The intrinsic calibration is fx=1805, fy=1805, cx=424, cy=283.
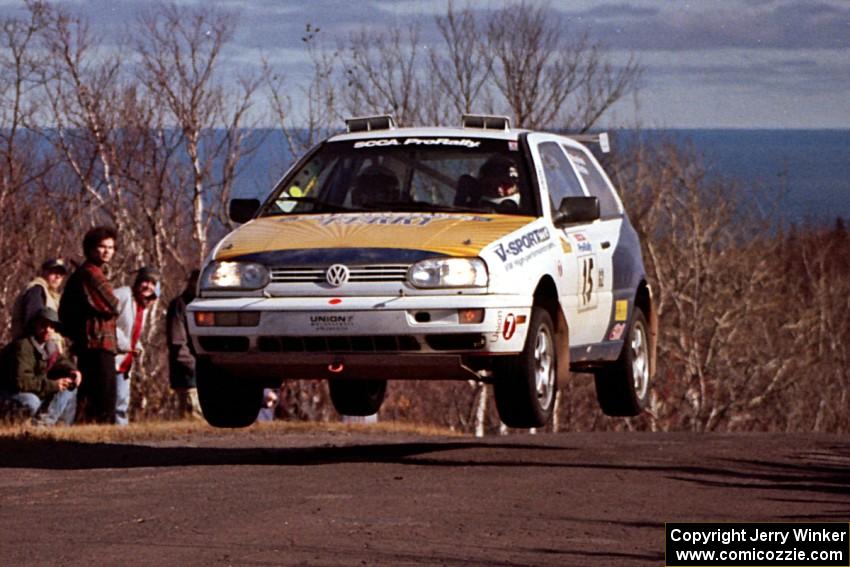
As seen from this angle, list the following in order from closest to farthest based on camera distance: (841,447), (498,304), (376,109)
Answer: (498,304)
(841,447)
(376,109)

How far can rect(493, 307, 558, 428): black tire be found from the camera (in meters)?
10.5

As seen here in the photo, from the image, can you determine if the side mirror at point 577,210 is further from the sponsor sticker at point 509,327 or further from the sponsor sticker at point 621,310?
the sponsor sticker at point 621,310

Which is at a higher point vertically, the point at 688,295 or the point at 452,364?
the point at 452,364

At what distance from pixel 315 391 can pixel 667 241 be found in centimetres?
3753

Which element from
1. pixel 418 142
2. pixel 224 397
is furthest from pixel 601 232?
pixel 224 397

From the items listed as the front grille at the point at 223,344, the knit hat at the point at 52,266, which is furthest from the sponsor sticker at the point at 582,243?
the knit hat at the point at 52,266

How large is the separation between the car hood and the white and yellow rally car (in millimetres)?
14

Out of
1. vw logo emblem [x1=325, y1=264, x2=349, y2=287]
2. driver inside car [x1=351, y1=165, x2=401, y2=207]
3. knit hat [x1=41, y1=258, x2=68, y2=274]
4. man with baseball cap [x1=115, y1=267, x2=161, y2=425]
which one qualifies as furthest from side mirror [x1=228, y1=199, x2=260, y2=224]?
man with baseball cap [x1=115, y1=267, x2=161, y2=425]

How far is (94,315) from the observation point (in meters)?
14.2

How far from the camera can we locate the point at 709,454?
1288cm

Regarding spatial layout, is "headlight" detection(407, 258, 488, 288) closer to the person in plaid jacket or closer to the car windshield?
the car windshield

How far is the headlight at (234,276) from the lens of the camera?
10406 mm

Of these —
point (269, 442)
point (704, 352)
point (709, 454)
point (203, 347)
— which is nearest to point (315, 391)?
point (269, 442)

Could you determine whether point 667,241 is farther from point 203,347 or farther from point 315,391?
point 203,347
